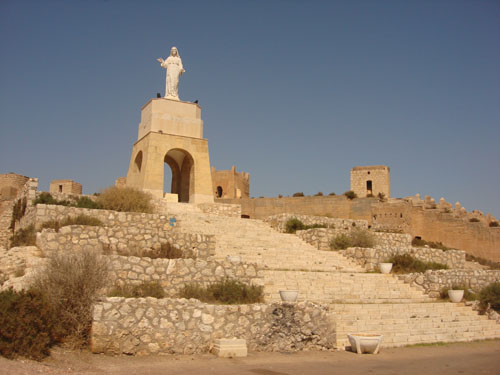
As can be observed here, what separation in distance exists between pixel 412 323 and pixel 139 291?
6.31 m

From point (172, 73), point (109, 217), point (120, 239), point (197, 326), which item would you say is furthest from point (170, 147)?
point (197, 326)

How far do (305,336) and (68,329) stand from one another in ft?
14.3

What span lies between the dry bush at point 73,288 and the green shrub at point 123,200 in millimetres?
8029

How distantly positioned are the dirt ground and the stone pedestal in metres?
0.14

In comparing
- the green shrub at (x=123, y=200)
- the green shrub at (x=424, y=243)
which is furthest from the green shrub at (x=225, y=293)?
the green shrub at (x=424, y=243)

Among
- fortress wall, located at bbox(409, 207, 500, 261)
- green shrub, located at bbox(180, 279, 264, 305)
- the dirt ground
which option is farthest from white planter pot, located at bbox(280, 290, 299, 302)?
fortress wall, located at bbox(409, 207, 500, 261)

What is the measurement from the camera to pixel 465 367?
870cm

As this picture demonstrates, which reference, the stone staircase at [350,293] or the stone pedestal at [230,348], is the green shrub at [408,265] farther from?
the stone pedestal at [230,348]

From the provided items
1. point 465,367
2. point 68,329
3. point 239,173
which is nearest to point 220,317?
point 68,329

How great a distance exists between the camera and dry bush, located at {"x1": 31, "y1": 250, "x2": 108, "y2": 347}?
813 centimetres

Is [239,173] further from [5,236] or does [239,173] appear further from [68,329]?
[68,329]

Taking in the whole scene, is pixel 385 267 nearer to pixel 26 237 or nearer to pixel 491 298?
pixel 491 298

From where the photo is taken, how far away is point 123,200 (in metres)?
17.3

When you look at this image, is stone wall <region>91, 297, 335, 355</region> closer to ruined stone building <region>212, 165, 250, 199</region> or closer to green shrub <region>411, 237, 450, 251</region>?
green shrub <region>411, 237, 450, 251</region>
